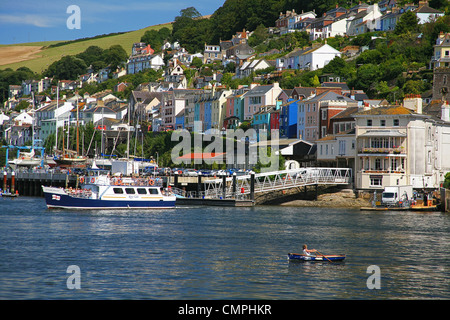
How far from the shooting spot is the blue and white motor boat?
7950 cm

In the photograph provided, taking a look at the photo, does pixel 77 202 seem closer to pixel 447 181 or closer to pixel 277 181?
pixel 277 181

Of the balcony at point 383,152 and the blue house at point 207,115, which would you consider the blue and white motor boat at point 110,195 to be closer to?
the balcony at point 383,152

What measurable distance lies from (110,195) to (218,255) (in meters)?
36.9

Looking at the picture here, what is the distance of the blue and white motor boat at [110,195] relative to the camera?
79.5 meters

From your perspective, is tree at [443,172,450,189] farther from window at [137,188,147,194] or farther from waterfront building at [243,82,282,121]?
waterfront building at [243,82,282,121]

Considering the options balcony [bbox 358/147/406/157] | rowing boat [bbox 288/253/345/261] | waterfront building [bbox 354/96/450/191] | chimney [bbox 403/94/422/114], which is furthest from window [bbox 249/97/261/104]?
rowing boat [bbox 288/253/345/261]

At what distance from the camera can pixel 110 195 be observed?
80625mm

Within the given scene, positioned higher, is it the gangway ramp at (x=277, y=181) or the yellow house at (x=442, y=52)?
the yellow house at (x=442, y=52)

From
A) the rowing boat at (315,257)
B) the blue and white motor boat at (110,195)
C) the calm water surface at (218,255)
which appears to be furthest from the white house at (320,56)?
the rowing boat at (315,257)

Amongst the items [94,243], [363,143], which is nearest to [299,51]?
[363,143]

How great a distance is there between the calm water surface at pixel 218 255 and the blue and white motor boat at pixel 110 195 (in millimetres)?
6378

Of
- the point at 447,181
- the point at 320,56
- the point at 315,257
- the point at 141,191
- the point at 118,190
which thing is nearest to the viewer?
the point at 315,257

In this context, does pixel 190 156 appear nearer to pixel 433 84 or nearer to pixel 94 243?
Answer: pixel 433 84

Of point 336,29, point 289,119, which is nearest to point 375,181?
point 289,119
